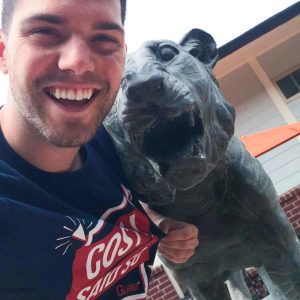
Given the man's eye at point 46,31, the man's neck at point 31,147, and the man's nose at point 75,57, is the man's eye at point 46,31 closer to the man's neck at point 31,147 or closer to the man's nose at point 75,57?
the man's nose at point 75,57

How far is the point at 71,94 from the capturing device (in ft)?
3.67

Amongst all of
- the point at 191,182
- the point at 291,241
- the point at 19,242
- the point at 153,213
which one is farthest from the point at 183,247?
the point at 19,242

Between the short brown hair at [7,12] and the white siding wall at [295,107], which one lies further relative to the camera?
the white siding wall at [295,107]

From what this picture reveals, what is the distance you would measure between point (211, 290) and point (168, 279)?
3647 mm

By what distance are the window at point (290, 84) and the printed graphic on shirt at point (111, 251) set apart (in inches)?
220

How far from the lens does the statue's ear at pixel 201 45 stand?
4.56ft

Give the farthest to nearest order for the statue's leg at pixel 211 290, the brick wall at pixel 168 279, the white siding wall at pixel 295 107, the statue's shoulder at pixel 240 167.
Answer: the white siding wall at pixel 295 107 < the brick wall at pixel 168 279 < the statue's leg at pixel 211 290 < the statue's shoulder at pixel 240 167

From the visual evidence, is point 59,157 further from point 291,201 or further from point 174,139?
point 291,201

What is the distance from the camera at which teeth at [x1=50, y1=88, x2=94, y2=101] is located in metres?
1.11

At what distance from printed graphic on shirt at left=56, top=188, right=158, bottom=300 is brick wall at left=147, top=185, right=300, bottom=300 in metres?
3.73

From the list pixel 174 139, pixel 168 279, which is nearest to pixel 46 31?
pixel 174 139

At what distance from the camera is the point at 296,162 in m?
6.08

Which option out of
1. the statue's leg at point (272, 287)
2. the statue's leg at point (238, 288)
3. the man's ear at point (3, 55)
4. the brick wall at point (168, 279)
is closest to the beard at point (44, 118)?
the man's ear at point (3, 55)

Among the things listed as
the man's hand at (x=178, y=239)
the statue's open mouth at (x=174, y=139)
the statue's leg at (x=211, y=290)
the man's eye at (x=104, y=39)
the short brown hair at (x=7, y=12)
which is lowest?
the statue's leg at (x=211, y=290)
